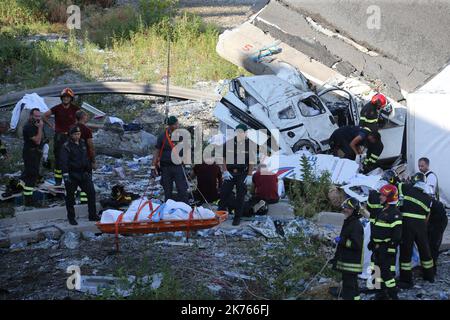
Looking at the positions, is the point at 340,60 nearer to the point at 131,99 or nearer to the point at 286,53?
the point at 286,53

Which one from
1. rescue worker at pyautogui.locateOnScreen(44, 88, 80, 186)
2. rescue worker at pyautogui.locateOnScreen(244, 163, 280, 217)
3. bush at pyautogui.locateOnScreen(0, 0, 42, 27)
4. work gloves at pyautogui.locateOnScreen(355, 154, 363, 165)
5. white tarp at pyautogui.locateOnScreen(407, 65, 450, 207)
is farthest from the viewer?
bush at pyautogui.locateOnScreen(0, 0, 42, 27)

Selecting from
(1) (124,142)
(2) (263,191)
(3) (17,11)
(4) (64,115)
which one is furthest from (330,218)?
(3) (17,11)

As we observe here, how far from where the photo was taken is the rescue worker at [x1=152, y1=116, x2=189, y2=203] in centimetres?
1044

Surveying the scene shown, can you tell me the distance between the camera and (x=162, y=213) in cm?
971

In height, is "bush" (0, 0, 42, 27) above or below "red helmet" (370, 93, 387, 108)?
above

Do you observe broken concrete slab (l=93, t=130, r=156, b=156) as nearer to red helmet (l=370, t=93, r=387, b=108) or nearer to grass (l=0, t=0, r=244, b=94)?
grass (l=0, t=0, r=244, b=94)

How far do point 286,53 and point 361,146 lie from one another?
128 inches

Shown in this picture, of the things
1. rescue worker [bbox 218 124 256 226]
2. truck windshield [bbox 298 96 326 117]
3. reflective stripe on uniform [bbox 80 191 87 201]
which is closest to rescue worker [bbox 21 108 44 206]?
reflective stripe on uniform [bbox 80 191 87 201]

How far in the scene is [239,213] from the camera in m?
10.5

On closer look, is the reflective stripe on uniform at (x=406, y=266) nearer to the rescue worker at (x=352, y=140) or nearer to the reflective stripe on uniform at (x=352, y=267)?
the reflective stripe on uniform at (x=352, y=267)

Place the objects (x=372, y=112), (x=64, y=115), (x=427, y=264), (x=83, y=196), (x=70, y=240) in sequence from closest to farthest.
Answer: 1. (x=427, y=264)
2. (x=70, y=240)
3. (x=83, y=196)
4. (x=64, y=115)
5. (x=372, y=112)

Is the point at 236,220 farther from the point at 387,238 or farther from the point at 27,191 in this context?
the point at 27,191

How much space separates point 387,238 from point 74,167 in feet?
13.5

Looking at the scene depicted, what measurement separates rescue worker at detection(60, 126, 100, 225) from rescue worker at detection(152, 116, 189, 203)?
0.93 m
